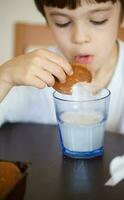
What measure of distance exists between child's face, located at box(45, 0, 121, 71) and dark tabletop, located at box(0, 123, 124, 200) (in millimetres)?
213

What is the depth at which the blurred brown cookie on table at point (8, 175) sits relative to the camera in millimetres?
571

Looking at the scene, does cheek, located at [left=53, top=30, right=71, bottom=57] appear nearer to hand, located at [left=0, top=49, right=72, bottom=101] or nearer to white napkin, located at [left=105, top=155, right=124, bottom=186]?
hand, located at [left=0, top=49, right=72, bottom=101]

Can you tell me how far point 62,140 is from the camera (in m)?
0.83

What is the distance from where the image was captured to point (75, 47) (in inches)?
39.4

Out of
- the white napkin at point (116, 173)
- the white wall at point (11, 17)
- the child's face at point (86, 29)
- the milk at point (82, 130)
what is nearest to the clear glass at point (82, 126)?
the milk at point (82, 130)

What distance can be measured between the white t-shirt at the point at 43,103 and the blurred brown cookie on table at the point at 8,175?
1.66 feet

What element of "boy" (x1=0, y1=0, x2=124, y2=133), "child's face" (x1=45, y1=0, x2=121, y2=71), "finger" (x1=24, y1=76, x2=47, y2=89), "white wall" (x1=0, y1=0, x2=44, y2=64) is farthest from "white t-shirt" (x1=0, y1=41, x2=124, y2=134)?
"white wall" (x1=0, y1=0, x2=44, y2=64)

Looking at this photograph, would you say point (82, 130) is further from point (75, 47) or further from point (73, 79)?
point (75, 47)

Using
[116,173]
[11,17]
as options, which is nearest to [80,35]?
[116,173]

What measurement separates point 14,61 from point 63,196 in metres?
0.40

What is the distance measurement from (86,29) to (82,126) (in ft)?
0.91

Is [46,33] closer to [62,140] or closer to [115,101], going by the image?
[115,101]

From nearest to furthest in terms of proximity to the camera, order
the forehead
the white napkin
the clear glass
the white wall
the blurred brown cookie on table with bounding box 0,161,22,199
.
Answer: the blurred brown cookie on table with bounding box 0,161,22,199, the white napkin, the clear glass, the forehead, the white wall

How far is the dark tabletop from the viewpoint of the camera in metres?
0.65
